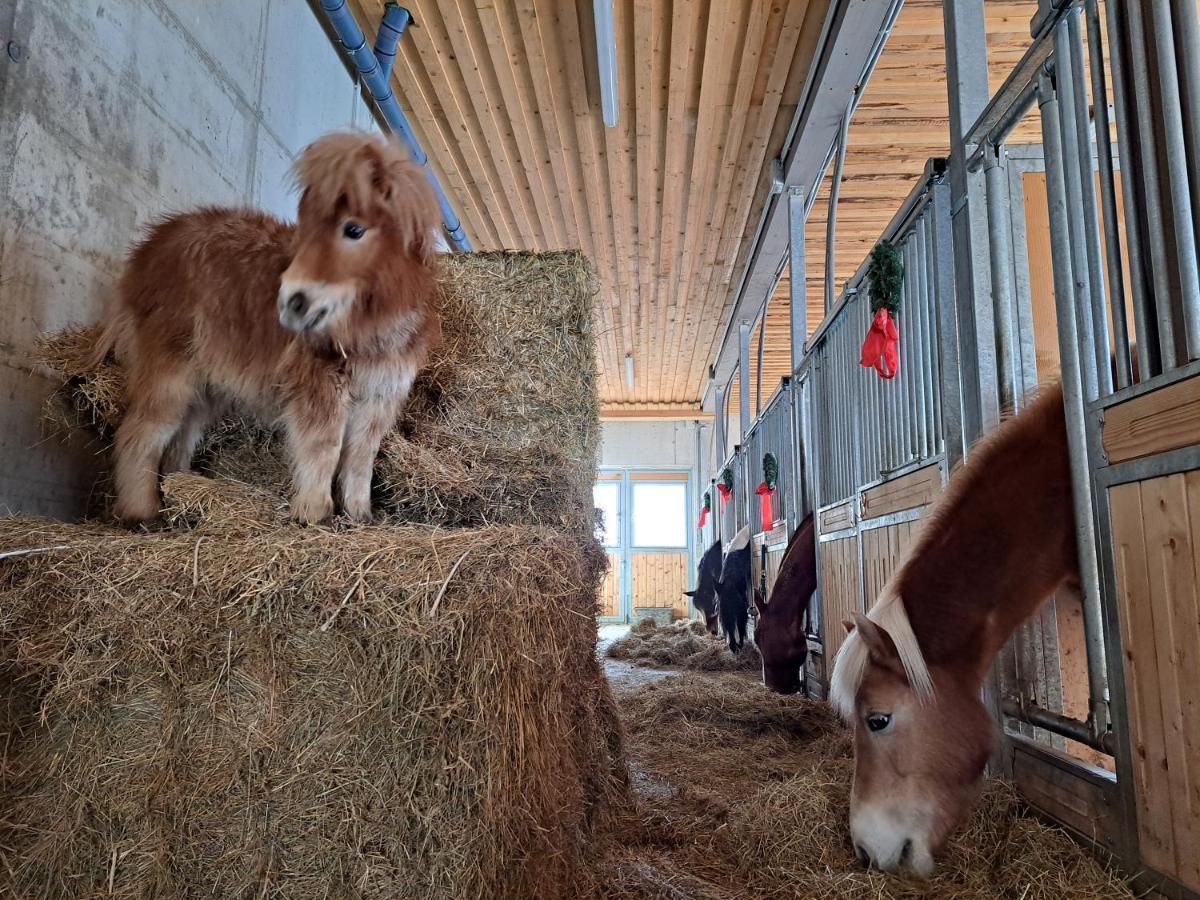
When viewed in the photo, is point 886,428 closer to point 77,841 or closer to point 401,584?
point 401,584

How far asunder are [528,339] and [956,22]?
1936 mm

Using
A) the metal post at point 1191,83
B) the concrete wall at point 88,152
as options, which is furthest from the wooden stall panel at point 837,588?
the concrete wall at point 88,152

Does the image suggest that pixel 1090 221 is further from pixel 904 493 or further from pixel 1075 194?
pixel 904 493

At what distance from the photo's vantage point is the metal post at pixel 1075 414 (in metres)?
1.75

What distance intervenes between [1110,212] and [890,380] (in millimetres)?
1703

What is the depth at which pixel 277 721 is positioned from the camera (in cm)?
172

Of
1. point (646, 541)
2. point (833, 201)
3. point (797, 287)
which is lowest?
point (646, 541)

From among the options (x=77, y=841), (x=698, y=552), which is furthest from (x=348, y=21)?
(x=698, y=552)

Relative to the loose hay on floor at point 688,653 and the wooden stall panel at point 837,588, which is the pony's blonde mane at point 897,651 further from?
the loose hay on floor at point 688,653

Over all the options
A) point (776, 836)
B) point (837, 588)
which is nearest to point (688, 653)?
point (837, 588)

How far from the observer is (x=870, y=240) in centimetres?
812

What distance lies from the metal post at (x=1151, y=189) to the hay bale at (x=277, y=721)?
1.48m

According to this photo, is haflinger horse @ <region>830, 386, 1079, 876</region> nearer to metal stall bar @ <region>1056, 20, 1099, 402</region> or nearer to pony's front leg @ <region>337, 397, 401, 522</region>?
metal stall bar @ <region>1056, 20, 1099, 402</region>

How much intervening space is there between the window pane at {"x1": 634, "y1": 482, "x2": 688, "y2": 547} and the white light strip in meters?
11.2
